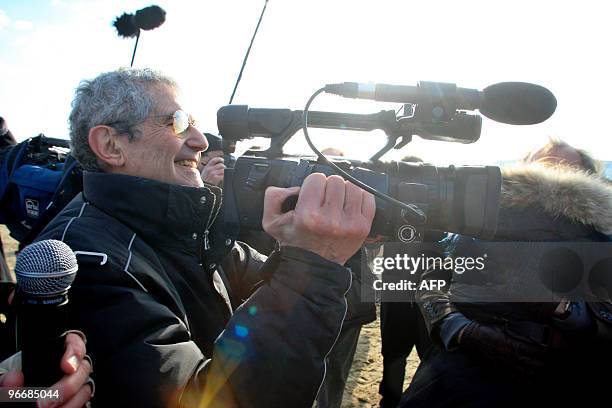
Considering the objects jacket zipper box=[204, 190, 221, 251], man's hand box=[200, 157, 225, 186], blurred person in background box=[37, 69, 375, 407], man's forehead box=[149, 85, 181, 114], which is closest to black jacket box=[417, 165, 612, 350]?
blurred person in background box=[37, 69, 375, 407]

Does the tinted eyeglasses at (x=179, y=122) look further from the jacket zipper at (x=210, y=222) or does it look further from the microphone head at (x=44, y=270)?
the microphone head at (x=44, y=270)

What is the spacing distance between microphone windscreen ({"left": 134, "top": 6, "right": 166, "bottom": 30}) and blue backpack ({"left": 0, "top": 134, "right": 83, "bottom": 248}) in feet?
8.82

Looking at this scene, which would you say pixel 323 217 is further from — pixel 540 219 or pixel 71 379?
pixel 540 219

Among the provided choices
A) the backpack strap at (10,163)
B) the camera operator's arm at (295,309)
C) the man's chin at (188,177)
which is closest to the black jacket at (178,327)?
the camera operator's arm at (295,309)

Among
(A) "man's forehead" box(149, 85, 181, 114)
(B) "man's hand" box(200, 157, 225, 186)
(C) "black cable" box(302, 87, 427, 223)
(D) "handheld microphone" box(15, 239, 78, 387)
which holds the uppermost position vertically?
(A) "man's forehead" box(149, 85, 181, 114)

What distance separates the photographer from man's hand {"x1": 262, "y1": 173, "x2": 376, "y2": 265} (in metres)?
0.96

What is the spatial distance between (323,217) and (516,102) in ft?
2.11

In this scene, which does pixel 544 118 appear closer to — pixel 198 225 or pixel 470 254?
pixel 470 254

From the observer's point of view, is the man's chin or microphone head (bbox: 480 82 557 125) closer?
microphone head (bbox: 480 82 557 125)

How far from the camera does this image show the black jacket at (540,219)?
5.25ft

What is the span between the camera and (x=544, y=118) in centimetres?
116

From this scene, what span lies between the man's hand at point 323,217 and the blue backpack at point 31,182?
155cm

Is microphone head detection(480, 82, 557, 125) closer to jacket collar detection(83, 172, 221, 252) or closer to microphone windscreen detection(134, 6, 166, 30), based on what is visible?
jacket collar detection(83, 172, 221, 252)

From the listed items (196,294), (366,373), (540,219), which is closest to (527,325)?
(540,219)
